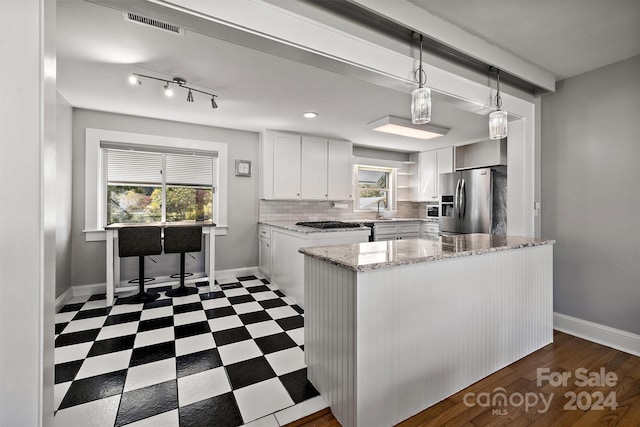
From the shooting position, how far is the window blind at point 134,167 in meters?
3.76

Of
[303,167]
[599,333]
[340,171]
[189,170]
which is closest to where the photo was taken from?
[599,333]

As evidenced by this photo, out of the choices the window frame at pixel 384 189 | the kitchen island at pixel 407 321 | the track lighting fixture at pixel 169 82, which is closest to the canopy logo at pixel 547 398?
the kitchen island at pixel 407 321

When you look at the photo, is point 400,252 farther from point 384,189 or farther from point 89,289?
point 384,189

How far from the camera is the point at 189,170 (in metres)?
4.17

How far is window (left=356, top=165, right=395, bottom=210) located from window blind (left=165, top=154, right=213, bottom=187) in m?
2.65

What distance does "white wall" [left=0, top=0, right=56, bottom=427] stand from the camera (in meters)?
0.96

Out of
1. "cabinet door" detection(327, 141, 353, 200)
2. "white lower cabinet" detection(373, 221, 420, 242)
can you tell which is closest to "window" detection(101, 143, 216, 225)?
"cabinet door" detection(327, 141, 353, 200)

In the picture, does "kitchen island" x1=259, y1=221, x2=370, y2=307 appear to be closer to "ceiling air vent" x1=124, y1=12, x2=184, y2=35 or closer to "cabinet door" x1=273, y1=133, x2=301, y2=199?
"cabinet door" x1=273, y1=133, x2=301, y2=199

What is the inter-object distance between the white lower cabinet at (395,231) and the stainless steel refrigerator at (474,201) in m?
0.50

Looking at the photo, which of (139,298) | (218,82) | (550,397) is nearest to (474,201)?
(550,397)

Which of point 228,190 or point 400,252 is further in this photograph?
point 228,190

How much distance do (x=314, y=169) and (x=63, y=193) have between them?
3.14m

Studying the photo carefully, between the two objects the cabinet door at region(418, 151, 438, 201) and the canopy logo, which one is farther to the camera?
the cabinet door at region(418, 151, 438, 201)


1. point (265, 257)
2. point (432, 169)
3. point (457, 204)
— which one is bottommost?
point (265, 257)
